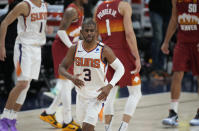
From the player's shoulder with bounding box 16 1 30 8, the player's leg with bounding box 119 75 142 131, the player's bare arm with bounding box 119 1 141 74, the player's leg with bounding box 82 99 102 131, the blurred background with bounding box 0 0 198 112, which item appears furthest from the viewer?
the blurred background with bounding box 0 0 198 112

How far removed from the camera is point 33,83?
10242mm

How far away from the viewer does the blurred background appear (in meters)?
9.35

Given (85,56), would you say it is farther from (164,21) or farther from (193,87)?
(164,21)

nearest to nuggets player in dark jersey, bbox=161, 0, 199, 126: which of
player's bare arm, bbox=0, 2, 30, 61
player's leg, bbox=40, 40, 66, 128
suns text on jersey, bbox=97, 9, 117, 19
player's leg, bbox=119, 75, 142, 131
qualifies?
player's leg, bbox=119, 75, 142, 131

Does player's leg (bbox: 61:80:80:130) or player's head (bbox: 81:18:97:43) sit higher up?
player's head (bbox: 81:18:97:43)

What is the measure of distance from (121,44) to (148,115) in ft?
7.25

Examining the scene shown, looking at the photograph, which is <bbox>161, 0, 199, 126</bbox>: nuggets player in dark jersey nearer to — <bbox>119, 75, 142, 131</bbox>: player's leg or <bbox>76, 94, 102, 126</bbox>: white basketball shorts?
<bbox>119, 75, 142, 131</bbox>: player's leg

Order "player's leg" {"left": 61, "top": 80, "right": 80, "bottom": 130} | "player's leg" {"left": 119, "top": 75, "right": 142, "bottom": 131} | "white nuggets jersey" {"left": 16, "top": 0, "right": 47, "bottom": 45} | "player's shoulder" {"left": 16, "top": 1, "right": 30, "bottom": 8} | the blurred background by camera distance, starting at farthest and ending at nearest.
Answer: the blurred background, "player's leg" {"left": 61, "top": 80, "right": 80, "bottom": 130}, "white nuggets jersey" {"left": 16, "top": 0, "right": 47, "bottom": 45}, "player's shoulder" {"left": 16, "top": 1, "right": 30, "bottom": 8}, "player's leg" {"left": 119, "top": 75, "right": 142, "bottom": 131}

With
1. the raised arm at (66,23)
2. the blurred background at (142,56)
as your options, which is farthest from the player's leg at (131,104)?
the blurred background at (142,56)

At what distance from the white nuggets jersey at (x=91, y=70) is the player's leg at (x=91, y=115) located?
8cm

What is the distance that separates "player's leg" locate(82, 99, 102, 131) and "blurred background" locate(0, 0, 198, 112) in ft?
9.48

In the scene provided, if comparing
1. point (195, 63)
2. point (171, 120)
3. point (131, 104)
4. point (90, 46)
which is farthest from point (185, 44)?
point (90, 46)

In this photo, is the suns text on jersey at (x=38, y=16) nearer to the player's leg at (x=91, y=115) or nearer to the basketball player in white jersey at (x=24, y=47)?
the basketball player in white jersey at (x=24, y=47)

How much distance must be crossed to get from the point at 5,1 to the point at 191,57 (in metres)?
4.79
